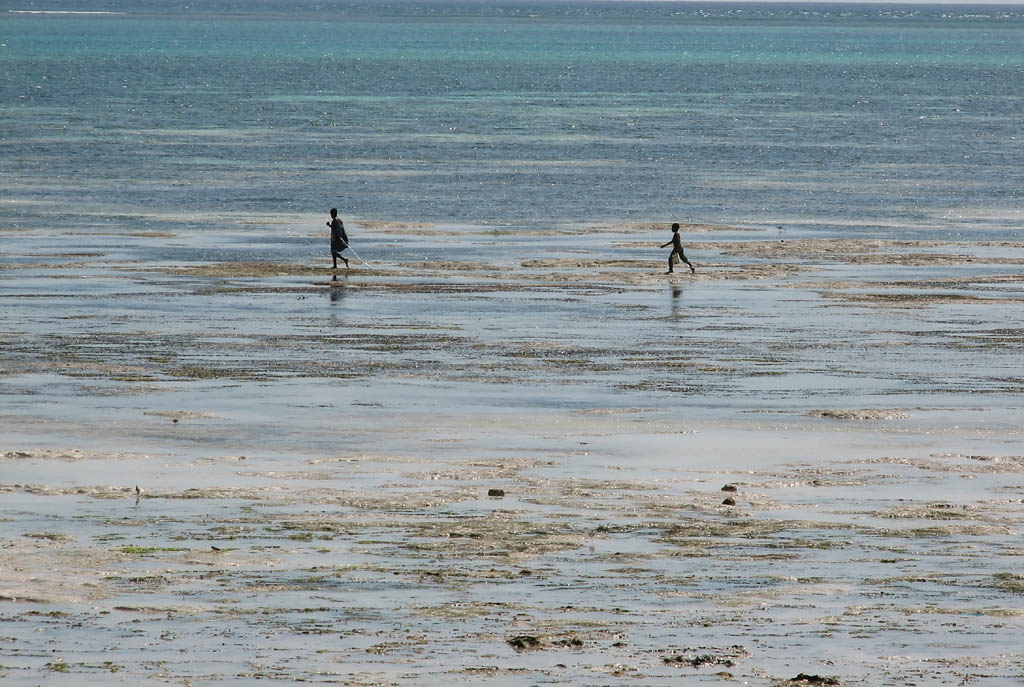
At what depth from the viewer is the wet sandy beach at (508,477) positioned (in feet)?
42.9

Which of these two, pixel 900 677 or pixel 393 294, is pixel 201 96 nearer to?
pixel 393 294

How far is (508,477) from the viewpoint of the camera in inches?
750

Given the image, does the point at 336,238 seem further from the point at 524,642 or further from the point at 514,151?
the point at 514,151

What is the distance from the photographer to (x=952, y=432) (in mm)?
22078

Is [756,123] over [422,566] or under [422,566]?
over

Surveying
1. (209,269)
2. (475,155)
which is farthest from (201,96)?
(209,269)

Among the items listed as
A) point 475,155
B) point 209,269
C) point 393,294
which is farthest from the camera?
point 475,155

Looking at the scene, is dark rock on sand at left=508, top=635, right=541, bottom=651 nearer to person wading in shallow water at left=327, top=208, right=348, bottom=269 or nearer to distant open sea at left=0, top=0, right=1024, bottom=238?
person wading in shallow water at left=327, top=208, right=348, bottom=269

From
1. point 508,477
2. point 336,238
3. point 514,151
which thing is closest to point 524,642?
point 508,477

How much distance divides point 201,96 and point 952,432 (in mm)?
101009

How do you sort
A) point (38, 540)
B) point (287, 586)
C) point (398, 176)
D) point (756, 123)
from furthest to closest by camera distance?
point (756, 123) < point (398, 176) < point (38, 540) < point (287, 586)

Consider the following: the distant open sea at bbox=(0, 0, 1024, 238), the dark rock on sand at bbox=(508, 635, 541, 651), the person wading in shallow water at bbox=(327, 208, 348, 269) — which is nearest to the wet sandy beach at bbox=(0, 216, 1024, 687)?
the dark rock on sand at bbox=(508, 635, 541, 651)

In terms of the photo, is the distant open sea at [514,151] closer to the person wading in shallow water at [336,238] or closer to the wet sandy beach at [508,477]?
the person wading in shallow water at [336,238]

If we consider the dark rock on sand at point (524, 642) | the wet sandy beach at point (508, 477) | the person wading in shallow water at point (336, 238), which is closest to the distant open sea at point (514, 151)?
the person wading in shallow water at point (336, 238)
